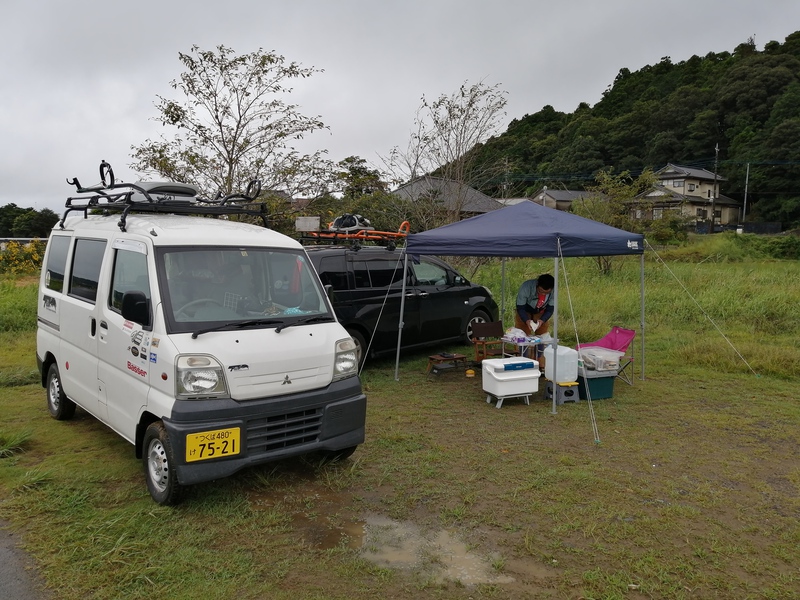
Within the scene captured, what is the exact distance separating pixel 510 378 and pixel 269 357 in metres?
3.29

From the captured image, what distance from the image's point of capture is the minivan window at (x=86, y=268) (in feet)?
15.3

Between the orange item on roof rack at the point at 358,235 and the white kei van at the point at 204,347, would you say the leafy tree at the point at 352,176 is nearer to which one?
the orange item on roof rack at the point at 358,235

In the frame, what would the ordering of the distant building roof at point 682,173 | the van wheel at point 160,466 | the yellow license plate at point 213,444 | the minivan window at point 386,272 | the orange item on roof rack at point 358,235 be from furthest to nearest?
the distant building roof at point 682,173 < the minivan window at point 386,272 < the orange item on roof rack at point 358,235 < the van wheel at point 160,466 < the yellow license plate at point 213,444

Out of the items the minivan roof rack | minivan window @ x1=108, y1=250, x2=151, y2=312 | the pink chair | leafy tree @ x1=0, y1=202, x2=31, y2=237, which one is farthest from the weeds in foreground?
leafy tree @ x1=0, y1=202, x2=31, y2=237

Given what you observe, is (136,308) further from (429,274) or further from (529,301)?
(429,274)

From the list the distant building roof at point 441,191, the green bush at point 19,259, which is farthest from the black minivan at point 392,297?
the green bush at point 19,259

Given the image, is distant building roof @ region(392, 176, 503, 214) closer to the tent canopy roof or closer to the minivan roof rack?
the minivan roof rack

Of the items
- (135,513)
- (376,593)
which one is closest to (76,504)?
(135,513)

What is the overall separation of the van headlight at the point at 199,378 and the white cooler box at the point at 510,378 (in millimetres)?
3432

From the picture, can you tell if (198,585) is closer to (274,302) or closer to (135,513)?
(135,513)

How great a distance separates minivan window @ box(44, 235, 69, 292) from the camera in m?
5.38

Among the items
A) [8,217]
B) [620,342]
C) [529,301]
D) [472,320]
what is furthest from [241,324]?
[8,217]

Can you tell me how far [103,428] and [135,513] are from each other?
2.09 m

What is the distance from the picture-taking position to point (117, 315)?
4230 mm
